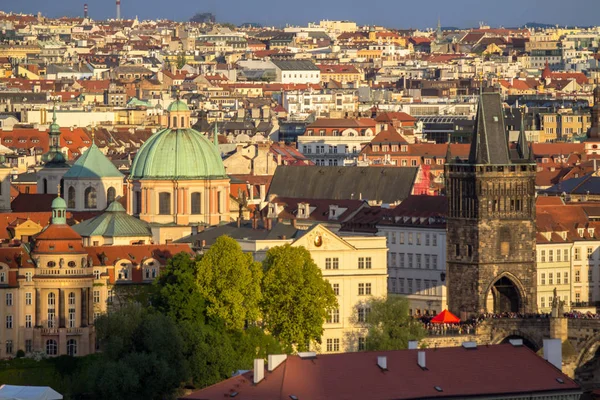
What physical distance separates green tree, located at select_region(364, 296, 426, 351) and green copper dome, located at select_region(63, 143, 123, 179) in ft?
119

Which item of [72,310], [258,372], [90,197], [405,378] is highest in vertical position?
[90,197]

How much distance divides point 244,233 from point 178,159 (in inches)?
476

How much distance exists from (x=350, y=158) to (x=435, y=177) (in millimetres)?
22869

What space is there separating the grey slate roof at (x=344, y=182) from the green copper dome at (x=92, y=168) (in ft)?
40.9

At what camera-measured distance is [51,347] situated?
10144 centimetres

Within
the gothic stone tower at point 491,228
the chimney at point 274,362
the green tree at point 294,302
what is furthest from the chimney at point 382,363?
the gothic stone tower at point 491,228

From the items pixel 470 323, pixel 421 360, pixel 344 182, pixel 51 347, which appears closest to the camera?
pixel 421 360

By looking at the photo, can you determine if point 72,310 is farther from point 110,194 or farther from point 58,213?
point 110,194

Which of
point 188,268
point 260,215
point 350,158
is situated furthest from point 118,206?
point 350,158

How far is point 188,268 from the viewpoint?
100375mm

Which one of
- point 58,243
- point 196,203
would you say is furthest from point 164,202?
point 58,243

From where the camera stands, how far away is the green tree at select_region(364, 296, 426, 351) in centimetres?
9575

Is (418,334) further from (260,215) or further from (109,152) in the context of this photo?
(109,152)

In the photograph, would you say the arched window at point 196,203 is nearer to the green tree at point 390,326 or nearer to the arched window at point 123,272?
the arched window at point 123,272
